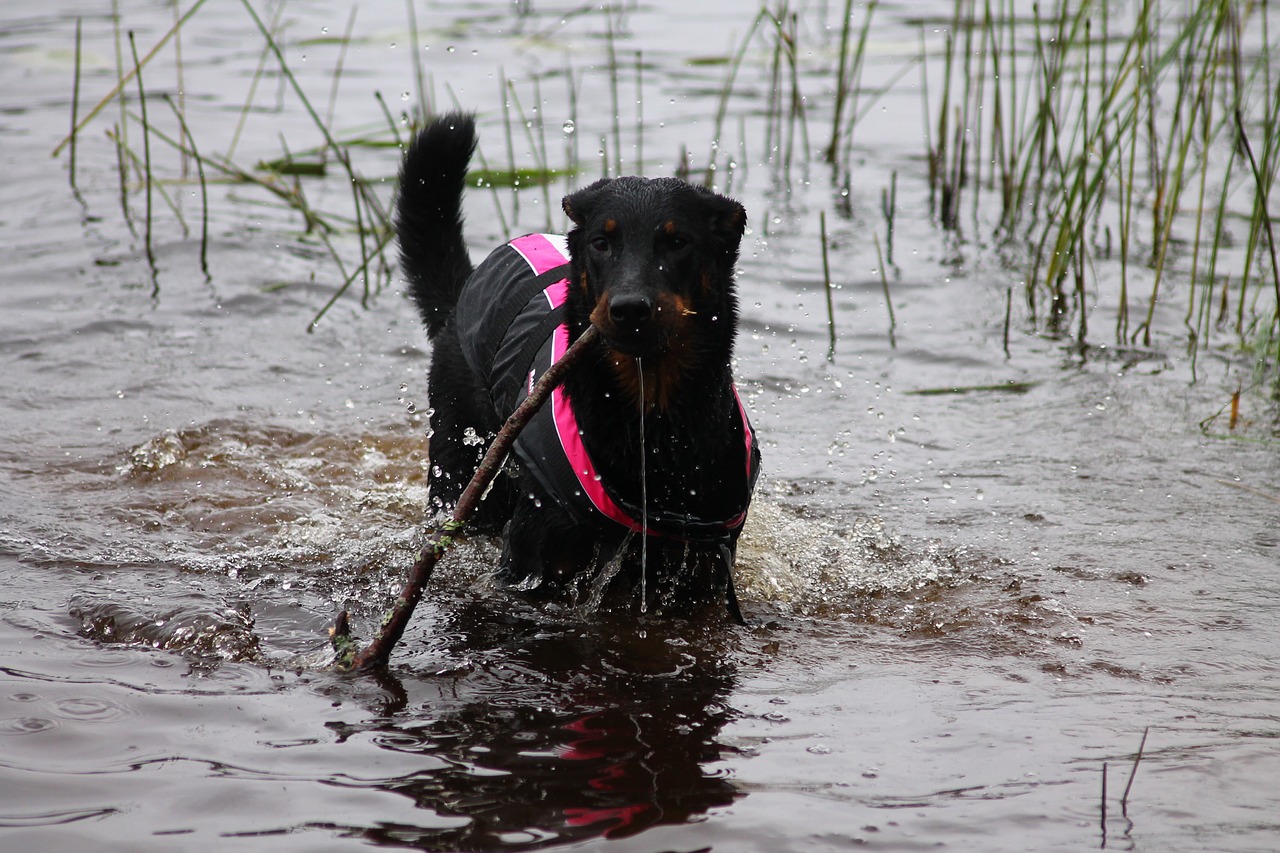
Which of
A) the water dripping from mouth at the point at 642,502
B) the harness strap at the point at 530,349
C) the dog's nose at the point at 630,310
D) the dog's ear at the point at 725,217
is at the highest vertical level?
the dog's ear at the point at 725,217

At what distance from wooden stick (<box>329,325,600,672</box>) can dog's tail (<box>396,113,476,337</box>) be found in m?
1.29

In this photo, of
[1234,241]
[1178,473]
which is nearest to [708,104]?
[1234,241]

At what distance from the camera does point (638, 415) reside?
319 cm

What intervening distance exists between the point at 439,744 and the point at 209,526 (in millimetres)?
1757

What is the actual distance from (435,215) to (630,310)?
1.58 metres

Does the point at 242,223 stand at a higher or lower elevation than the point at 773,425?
higher

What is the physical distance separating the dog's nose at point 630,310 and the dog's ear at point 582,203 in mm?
474

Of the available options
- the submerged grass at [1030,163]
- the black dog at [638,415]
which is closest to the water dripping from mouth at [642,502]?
the black dog at [638,415]

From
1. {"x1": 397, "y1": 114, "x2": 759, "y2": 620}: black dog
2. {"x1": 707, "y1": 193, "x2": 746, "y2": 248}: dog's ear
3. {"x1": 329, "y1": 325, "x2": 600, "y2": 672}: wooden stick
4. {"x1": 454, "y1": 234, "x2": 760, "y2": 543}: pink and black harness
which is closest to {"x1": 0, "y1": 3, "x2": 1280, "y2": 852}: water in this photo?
{"x1": 329, "y1": 325, "x2": 600, "y2": 672}: wooden stick

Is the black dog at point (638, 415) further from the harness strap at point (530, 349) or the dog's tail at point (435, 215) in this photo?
the dog's tail at point (435, 215)

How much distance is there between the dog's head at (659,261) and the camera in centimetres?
295

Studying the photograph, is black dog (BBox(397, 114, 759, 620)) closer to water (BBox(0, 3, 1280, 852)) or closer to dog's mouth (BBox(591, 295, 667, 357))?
dog's mouth (BBox(591, 295, 667, 357))

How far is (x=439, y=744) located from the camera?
2.59 metres

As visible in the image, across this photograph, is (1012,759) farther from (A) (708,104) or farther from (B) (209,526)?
(A) (708,104)
